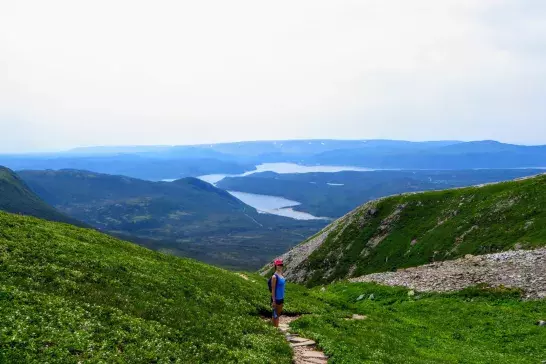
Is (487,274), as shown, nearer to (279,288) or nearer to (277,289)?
(279,288)

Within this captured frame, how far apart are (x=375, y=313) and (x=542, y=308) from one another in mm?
13582

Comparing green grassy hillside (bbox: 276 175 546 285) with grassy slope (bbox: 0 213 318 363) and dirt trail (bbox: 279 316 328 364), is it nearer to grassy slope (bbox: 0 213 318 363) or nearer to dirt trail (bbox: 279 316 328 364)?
dirt trail (bbox: 279 316 328 364)

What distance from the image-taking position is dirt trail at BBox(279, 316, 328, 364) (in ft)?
66.7

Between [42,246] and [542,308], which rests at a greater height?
[42,246]

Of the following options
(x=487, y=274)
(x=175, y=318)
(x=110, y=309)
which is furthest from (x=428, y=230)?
(x=110, y=309)

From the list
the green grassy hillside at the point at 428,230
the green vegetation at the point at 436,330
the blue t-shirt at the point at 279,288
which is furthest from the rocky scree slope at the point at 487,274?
the blue t-shirt at the point at 279,288

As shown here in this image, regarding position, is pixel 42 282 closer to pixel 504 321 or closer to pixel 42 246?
pixel 42 246

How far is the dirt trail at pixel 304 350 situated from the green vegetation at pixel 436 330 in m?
0.51

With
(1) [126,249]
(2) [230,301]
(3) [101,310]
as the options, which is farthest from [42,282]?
(1) [126,249]

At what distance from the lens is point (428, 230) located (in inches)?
2872

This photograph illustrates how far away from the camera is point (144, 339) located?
59.5 ft

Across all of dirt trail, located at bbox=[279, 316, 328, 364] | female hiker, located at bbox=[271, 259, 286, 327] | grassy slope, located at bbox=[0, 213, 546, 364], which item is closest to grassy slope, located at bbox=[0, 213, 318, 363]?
grassy slope, located at bbox=[0, 213, 546, 364]

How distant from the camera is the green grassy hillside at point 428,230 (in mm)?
57562

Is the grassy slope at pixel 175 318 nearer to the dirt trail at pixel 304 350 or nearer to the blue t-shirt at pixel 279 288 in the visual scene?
the dirt trail at pixel 304 350
